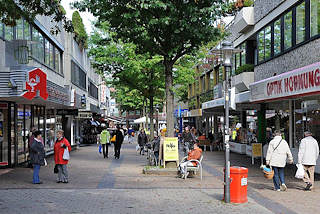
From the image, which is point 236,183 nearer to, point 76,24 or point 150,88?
point 150,88

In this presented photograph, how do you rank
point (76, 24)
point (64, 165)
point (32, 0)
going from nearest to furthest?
point (32, 0)
point (64, 165)
point (76, 24)

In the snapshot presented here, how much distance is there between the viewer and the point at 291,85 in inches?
525

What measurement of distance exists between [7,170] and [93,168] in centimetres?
326

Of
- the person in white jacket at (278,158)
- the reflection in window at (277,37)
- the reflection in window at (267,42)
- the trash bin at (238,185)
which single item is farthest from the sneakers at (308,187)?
the reflection in window at (267,42)

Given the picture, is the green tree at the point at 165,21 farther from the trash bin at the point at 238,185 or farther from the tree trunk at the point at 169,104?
the trash bin at the point at 238,185

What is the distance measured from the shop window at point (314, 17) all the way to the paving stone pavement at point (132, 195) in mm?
5480

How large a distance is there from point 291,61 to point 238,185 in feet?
31.4

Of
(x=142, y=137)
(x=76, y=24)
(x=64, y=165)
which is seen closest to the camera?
(x=64, y=165)

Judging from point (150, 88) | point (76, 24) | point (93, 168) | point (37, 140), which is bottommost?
point (93, 168)

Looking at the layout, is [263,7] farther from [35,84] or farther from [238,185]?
[238,185]

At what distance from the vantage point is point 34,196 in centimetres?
1032

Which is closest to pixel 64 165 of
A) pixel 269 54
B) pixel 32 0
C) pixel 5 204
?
pixel 5 204

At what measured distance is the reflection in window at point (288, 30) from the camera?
17.9 metres

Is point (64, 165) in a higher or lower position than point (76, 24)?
lower
